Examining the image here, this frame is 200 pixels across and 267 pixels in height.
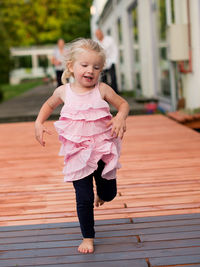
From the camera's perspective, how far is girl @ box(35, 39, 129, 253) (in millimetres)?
2578

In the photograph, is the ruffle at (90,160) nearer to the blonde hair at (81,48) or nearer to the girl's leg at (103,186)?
the girl's leg at (103,186)

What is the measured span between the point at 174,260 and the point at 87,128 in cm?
89

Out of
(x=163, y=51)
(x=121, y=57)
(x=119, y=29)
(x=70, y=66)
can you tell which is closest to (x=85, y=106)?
Answer: (x=70, y=66)

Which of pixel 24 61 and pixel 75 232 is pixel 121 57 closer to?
pixel 75 232

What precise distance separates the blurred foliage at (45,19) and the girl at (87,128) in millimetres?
43957

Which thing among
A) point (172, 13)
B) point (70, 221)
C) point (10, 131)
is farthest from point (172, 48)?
point (70, 221)

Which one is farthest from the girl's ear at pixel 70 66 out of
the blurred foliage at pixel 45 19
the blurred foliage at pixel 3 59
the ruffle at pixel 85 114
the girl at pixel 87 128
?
the blurred foliage at pixel 45 19

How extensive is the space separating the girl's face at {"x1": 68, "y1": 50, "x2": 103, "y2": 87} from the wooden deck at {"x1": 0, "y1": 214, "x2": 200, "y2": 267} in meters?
0.95

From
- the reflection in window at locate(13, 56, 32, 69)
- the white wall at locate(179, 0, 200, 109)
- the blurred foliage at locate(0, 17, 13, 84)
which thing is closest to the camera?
the white wall at locate(179, 0, 200, 109)

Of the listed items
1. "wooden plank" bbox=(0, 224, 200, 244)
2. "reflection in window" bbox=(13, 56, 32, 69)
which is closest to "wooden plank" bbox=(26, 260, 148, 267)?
"wooden plank" bbox=(0, 224, 200, 244)

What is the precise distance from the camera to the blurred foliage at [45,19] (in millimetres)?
45906

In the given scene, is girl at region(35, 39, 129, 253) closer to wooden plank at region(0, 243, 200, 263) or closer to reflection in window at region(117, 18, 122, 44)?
wooden plank at region(0, 243, 200, 263)

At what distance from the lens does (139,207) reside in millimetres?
3248

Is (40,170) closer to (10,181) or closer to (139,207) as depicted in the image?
(10,181)
